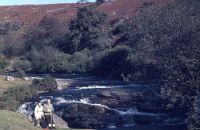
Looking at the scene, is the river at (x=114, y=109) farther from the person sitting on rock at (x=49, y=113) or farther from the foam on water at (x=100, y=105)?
the person sitting on rock at (x=49, y=113)

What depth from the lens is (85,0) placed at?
368 feet

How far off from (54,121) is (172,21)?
1101 cm

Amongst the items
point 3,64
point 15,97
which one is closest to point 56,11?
point 3,64

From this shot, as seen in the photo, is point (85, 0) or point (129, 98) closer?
point (129, 98)

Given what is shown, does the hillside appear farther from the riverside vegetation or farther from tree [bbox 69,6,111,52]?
tree [bbox 69,6,111,52]

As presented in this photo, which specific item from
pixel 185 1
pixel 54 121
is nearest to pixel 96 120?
pixel 54 121

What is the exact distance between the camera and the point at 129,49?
182ft

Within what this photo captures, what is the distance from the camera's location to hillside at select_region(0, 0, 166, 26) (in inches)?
3543

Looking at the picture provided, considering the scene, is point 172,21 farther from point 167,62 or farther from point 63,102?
point 63,102

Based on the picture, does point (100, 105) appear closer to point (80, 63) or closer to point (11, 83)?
point (11, 83)

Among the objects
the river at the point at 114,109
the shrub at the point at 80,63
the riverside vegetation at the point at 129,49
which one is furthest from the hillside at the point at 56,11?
the river at the point at 114,109

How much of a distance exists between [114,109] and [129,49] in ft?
69.8

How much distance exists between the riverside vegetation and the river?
117cm

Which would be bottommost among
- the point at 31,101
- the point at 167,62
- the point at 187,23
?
the point at 31,101
